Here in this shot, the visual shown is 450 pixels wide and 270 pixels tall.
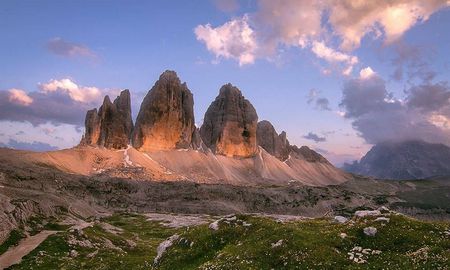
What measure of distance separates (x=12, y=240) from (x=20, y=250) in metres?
6.39

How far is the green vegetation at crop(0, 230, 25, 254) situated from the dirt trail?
2.30ft

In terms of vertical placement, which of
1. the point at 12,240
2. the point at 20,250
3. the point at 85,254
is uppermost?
the point at 12,240

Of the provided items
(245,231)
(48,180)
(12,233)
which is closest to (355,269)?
(245,231)

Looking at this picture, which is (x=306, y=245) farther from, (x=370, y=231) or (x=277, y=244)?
(x=370, y=231)

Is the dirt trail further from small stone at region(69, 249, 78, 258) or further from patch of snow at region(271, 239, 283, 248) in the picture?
patch of snow at region(271, 239, 283, 248)

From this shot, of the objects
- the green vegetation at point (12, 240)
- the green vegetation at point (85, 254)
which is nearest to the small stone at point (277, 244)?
the green vegetation at point (85, 254)

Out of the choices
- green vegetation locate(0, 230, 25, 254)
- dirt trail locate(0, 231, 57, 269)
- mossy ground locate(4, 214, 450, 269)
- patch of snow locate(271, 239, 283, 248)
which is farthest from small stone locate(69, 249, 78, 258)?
patch of snow locate(271, 239, 283, 248)

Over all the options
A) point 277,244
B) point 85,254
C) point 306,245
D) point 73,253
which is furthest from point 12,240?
point 306,245

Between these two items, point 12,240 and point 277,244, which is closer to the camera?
point 277,244

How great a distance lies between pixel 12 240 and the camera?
64125 millimetres

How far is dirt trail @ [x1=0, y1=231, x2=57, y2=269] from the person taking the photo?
5266cm

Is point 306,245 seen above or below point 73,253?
above

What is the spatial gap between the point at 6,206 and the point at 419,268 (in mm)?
72804

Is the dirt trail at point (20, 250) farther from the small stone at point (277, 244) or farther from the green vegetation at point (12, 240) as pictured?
the small stone at point (277, 244)
